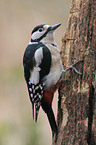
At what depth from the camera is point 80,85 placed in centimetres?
290

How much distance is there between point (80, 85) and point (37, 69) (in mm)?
511

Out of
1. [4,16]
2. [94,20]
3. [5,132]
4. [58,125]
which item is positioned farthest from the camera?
[4,16]

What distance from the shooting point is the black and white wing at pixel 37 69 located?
3.07m

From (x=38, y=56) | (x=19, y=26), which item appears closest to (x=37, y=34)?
(x=38, y=56)

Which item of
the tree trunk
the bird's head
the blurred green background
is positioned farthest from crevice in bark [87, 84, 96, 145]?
the blurred green background

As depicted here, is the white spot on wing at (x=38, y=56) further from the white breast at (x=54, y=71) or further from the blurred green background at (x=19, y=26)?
the blurred green background at (x=19, y=26)

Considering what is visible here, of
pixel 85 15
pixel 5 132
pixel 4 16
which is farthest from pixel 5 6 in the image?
pixel 85 15

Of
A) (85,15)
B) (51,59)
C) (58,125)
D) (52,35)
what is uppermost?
(85,15)

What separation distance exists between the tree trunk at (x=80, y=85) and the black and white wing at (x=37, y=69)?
0.75 ft

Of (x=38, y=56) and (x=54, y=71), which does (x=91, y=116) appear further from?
(x=38, y=56)

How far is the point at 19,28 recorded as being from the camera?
19.6ft

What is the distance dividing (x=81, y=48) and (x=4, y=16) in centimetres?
325

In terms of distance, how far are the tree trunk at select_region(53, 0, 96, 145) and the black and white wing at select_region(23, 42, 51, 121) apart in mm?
228

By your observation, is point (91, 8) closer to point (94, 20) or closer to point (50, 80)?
point (94, 20)
